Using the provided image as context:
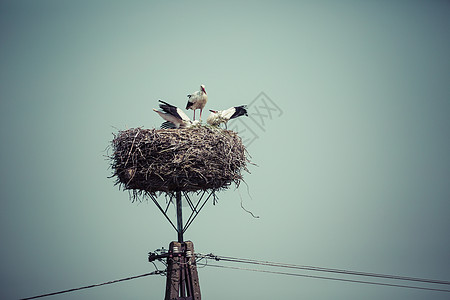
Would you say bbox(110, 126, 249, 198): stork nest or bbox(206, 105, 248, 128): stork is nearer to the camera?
bbox(110, 126, 249, 198): stork nest

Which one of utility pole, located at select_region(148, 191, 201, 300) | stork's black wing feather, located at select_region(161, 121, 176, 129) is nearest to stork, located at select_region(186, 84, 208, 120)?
stork's black wing feather, located at select_region(161, 121, 176, 129)

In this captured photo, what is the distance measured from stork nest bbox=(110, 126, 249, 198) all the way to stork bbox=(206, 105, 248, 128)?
390mm

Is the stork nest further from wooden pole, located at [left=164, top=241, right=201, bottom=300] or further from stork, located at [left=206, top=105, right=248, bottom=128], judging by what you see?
wooden pole, located at [left=164, top=241, right=201, bottom=300]

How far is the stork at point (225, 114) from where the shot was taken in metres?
8.20

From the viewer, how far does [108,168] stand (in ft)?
25.8

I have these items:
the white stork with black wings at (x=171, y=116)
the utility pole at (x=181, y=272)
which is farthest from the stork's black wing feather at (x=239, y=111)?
the utility pole at (x=181, y=272)

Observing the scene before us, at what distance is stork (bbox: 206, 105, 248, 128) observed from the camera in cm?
820

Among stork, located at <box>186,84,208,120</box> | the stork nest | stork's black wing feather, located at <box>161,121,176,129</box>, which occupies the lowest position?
the stork nest

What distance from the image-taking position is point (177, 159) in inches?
286

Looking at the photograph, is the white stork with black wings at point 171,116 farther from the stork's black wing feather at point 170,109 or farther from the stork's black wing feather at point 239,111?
the stork's black wing feather at point 239,111

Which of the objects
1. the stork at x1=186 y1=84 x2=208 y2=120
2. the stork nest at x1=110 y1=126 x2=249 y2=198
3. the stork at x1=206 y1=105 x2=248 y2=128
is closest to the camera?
the stork nest at x1=110 y1=126 x2=249 y2=198

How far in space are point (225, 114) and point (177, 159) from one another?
1540 mm

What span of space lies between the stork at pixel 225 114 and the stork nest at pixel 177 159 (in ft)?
1.28

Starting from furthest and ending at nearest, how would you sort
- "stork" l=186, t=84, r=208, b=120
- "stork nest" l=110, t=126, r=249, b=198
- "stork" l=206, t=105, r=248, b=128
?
"stork" l=186, t=84, r=208, b=120 → "stork" l=206, t=105, r=248, b=128 → "stork nest" l=110, t=126, r=249, b=198
